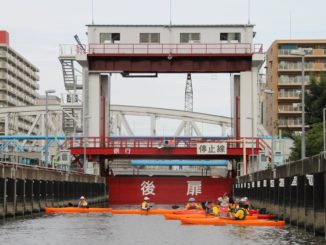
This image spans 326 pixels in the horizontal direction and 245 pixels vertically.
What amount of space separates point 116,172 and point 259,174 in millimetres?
80495

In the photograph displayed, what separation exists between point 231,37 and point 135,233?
47.0 m

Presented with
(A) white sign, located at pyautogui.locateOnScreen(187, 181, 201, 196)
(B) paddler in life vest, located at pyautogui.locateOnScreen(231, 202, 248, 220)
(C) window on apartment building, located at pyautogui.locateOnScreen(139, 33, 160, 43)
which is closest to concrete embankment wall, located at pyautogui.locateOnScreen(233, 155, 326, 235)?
(B) paddler in life vest, located at pyautogui.locateOnScreen(231, 202, 248, 220)

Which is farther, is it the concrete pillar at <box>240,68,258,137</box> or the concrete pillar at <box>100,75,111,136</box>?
the concrete pillar at <box>100,75,111,136</box>

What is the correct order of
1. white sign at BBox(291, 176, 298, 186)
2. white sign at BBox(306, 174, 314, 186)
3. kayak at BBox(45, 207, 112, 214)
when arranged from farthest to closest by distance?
1. kayak at BBox(45, 207, 112, 214)
2. white sign at BBox(291, 176, 298, 186)
3. white sign at BBox(306, 174, 314, 186)

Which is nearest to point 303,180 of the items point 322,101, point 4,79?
point 322,101

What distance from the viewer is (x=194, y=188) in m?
86.3

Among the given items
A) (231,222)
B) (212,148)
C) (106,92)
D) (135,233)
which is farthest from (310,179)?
(106,92)

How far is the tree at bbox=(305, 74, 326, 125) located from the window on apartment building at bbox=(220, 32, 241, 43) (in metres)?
23.6

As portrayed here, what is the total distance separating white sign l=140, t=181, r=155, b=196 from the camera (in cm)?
8619

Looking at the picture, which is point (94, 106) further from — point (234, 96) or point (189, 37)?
point (234, 96)

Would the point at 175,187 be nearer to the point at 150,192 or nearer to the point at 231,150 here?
the point at 150,192

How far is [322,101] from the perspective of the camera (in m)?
103

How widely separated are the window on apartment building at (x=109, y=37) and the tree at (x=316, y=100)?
31664mm

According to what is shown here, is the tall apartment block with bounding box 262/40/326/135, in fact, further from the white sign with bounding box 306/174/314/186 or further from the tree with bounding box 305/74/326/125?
the white sign with bounding box 306/174/314/186
